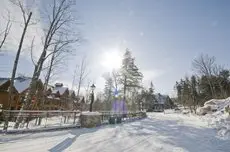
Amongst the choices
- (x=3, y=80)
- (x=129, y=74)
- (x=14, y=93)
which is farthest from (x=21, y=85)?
(x=129, y=74)

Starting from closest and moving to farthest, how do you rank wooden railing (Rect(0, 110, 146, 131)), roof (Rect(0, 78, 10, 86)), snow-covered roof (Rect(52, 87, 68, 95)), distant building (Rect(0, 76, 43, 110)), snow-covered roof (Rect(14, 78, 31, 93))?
1. wooden railing (Rect(0, 110, 146, 131))
2. distant building (Rect(0, 76, 43, 110))
3. roof (Rect(0, 78, 10, 86))
4. snow-covered roof (Rect(14, 78, 31, 93))
5. snow-covered roof (Rect(52, 87, 68, 95))

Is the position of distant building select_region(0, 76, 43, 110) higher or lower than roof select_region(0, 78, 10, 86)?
lower

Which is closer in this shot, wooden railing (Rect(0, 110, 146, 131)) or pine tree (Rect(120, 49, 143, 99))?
wooden railing (Rect(0, 110, 146, 131))

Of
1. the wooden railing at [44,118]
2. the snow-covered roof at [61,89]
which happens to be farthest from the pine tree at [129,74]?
the snow-covered roof at [61,89]

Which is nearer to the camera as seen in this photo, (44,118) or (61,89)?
(44,118)

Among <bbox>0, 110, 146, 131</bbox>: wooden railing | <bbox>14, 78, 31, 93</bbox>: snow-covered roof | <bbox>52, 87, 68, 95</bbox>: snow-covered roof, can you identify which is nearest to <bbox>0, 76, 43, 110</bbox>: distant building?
<bbox>14, 78, 31, 93</bbox>: snow-covered roof

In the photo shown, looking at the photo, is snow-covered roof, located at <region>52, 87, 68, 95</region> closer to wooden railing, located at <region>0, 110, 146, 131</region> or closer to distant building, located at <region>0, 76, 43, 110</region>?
distant building, located at <region>0, 76, 43, 110</region>

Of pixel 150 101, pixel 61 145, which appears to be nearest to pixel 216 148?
pixel 61 145

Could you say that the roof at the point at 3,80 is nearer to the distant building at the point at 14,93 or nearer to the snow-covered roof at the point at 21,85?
the distant building at the point at 14,93

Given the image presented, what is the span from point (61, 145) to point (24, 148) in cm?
140

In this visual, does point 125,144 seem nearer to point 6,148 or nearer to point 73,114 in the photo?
point 6,148

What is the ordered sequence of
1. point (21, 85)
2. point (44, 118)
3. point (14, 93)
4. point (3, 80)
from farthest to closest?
point (21, 85) < point (3, 80) < point (14, 93) < point (44, 118)

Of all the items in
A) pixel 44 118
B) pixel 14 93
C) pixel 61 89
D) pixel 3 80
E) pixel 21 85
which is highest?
pixel 61 89

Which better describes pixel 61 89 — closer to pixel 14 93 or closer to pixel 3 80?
pixel 14 93
